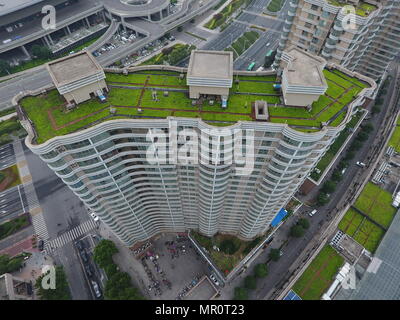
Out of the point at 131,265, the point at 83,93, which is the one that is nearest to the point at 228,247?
the point at 131,265

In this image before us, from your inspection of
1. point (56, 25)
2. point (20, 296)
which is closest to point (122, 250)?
point (20, 296)

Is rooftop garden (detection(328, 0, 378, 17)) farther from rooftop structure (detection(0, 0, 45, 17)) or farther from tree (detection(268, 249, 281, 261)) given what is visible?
rooftop structure (detection(0, 0, 45, 17))

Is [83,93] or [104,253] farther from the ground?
[83,93]

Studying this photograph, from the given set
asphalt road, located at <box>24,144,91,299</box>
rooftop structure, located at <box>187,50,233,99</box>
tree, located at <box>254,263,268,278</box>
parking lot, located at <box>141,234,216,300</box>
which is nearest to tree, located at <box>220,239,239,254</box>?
tree, located at <box>254,263,268,278</box>

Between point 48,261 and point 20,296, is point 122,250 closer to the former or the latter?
point 48,261

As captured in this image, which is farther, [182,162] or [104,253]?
[104,253]

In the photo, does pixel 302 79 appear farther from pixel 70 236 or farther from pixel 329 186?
pixel 70 236
